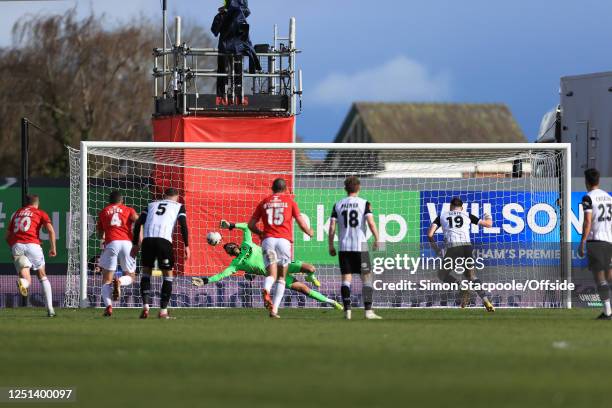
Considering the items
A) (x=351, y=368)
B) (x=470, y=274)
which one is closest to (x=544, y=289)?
(x=470, y=274)

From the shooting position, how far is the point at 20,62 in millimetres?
62344

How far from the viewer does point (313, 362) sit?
38.9ft

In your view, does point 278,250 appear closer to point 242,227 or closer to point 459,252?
point 242,227

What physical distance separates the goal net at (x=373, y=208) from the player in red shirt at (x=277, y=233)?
3.81 meters

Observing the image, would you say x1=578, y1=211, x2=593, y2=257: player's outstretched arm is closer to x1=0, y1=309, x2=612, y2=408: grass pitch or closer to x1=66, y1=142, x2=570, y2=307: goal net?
x1=0, y1=309, x2=612, y2=408: grass pitch

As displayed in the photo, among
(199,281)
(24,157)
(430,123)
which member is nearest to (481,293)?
(199,281)

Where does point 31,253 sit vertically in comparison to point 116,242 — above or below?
below

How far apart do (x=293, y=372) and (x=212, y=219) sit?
15.3 meters

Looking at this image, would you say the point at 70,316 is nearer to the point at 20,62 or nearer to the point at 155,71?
the point at 155,71

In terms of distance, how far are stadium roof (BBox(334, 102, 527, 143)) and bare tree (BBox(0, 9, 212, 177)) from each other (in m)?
33.1

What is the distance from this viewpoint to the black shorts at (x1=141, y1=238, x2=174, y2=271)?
19328 mm

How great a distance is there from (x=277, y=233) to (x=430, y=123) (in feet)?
270

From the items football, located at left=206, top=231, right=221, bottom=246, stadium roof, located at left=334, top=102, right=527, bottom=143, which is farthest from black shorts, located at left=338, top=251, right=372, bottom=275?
stadium roof, located at left=334, top=102, right=527, bottom=143

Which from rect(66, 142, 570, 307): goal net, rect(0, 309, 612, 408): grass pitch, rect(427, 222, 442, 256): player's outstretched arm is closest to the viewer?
rect(0, 309, 612, 408): grass pitch
